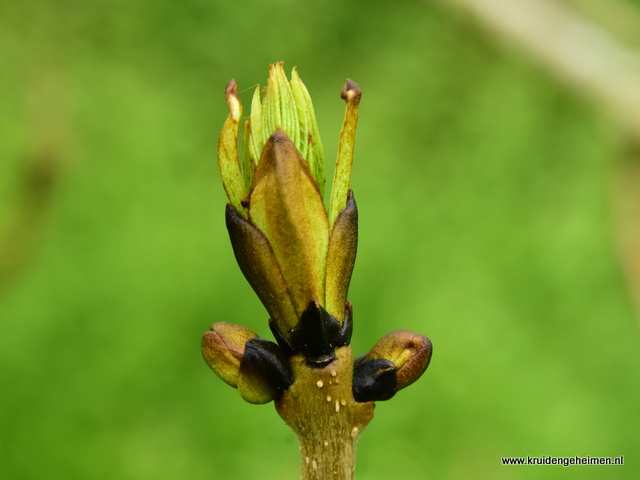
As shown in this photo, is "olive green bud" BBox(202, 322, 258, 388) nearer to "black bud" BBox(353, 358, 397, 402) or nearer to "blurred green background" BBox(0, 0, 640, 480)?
"black bud" BBox(353, 358, 397, 402)

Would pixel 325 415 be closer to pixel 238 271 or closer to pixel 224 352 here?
pixel 224 352

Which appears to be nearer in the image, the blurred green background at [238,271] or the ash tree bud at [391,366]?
the ash tree bud at [391,366]

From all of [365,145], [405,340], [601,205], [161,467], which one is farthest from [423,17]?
[405,340]

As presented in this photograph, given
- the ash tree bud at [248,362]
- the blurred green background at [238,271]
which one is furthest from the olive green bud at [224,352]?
the blurred green background at [238,271]

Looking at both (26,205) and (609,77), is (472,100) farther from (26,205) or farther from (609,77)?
(26,205)

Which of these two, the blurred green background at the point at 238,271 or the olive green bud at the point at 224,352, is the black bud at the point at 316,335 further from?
the blurred green background at the point at 238,271

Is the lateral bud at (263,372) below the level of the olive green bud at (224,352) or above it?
below

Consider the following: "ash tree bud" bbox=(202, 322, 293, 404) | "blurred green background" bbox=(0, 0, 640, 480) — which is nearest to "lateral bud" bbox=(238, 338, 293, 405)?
"ash tree bud" bbox=(202, 322, 293, 404)

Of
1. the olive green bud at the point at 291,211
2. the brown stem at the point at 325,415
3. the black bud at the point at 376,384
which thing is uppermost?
the olive green bud at the point at 291,211
